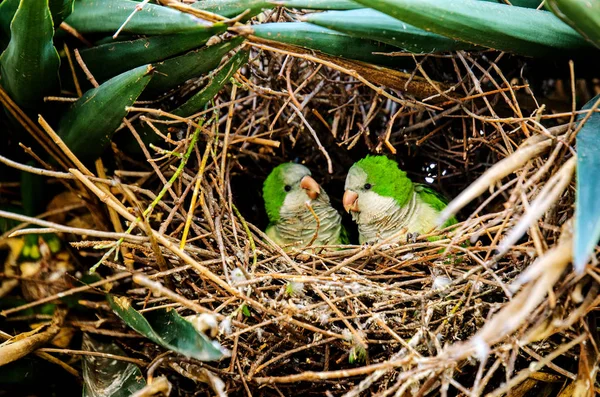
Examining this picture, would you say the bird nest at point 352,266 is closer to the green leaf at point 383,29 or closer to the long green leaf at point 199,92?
the long green leaf at point 199,92

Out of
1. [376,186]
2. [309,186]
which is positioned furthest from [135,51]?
[376,186]

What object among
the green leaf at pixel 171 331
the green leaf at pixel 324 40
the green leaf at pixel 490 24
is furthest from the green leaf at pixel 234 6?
the green leaf at pixel 171 331

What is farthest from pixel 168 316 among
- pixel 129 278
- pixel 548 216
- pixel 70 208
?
pixel 548 216

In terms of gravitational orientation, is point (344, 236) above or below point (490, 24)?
below

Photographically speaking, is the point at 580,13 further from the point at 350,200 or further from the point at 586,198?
the point at 350,200

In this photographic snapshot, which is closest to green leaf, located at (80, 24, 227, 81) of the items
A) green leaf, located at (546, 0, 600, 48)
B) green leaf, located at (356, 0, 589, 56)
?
green leaf, located at (356, 0, 589, 56)

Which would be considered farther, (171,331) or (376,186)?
(376,186)
